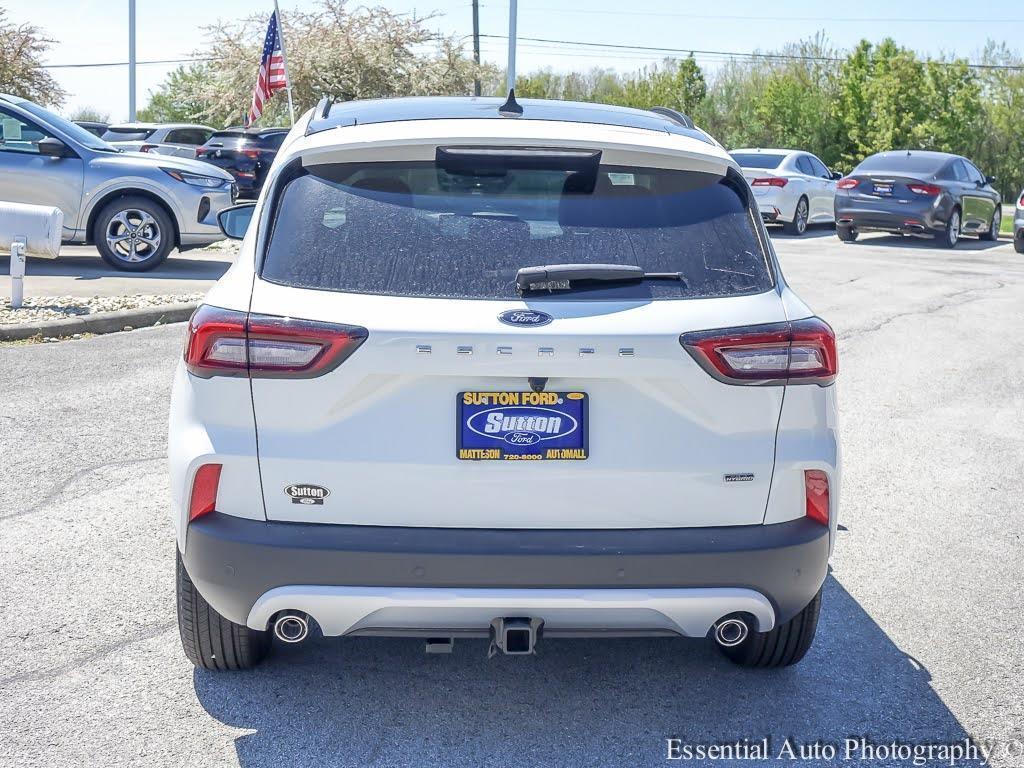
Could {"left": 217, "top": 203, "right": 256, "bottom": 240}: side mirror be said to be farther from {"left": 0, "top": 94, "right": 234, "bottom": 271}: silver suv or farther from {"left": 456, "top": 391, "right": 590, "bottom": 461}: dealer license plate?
{"left": 0, "top": 94, "right": 234, "bottom": 271}: silver suv

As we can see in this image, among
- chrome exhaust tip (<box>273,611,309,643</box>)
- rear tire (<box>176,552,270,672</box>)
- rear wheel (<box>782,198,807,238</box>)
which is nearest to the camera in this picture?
chrome exhaust tip (<box>273,611,309,643</box>)

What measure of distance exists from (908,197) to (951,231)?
1282 millimetres

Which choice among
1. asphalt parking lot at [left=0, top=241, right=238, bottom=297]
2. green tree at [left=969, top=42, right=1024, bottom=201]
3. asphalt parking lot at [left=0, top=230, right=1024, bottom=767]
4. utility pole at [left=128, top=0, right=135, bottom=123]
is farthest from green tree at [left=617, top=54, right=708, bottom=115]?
asphalt parking lot at [left=0, top=230, right=1024, bottom=767]

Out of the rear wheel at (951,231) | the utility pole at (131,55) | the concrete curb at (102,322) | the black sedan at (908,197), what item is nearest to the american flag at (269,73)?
the black sedan at (908,197)

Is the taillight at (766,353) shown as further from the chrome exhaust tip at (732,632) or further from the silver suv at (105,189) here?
the silver suv at (105,189)

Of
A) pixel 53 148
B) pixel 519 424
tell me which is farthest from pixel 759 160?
pixel 519 424

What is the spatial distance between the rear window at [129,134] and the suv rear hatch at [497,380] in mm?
23136

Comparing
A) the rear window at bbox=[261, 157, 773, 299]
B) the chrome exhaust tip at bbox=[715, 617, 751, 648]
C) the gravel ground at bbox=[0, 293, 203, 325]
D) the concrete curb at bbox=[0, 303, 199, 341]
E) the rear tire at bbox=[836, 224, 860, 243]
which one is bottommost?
the chrome exhaust tip at bbox=[715, 617, 751, 648]

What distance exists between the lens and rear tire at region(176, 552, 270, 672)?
12.0ft

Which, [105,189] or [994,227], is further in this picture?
[994,227]

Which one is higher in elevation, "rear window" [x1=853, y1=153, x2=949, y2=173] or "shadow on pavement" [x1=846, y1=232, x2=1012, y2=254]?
"rear window" [x1=853, y1=153, x2=949, y2=173]

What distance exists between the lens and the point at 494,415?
3.20m

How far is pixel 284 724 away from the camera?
11.7 feet

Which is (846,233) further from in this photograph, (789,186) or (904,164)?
(904,164)
